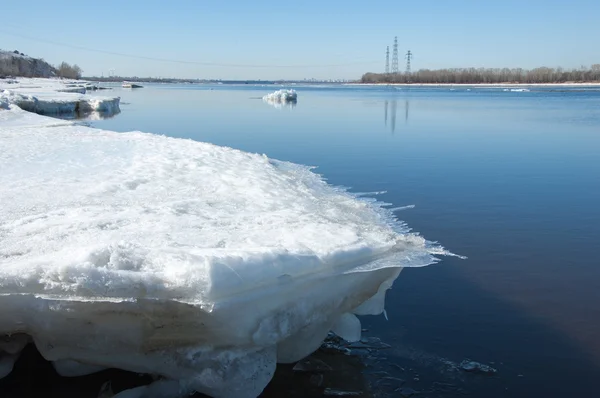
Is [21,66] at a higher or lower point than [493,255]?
higher

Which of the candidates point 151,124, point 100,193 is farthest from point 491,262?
point 151,124

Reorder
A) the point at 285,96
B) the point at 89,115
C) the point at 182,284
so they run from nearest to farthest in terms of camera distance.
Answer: the point at 182,284 → the point at 89,115 → the point at 285,96

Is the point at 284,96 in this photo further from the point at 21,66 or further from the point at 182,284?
the point at 21,66

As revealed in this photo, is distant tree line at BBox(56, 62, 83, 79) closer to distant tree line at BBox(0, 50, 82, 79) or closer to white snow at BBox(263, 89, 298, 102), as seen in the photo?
distant tree line at BBox(0, 50, 82, 79)

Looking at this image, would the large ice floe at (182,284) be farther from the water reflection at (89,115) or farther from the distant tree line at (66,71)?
the distant tree line at (66,71)

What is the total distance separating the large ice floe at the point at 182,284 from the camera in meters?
3.01

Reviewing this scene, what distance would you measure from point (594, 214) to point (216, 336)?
6.76 metres

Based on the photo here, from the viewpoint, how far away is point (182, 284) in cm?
297

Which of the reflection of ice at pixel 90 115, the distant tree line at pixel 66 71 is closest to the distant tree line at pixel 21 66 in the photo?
the distant tree line at pixel 66 71

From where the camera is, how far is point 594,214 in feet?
25.8

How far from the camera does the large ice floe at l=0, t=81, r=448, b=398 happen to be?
9.87ft

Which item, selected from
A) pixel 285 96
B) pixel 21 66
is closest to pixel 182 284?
pixel 285 96

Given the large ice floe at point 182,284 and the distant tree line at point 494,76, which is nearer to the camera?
the large ice floe at point 182,284

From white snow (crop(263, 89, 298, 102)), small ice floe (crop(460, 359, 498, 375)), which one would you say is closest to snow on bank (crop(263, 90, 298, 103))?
white snow (crop(263, 89, 298, 102))
